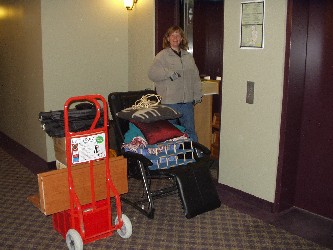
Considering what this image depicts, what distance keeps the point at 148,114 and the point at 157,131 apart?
0.18m

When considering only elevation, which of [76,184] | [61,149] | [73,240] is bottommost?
[73,240]

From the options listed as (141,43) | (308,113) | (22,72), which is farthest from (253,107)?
(22,72)

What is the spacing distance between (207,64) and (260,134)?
9.67 ft

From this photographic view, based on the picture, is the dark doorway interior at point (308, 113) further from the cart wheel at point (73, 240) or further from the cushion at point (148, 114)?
the cart wheel at point (73, 240)

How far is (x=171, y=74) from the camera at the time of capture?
14.2ft

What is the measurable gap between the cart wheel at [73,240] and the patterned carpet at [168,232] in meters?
0.18

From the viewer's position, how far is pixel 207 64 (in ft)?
21.4

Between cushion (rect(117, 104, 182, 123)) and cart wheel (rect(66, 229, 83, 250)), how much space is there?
104 cm

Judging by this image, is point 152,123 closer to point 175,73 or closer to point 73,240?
point 175,73

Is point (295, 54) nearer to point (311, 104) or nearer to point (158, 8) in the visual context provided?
point (311, 104)

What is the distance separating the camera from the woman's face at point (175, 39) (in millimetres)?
4379

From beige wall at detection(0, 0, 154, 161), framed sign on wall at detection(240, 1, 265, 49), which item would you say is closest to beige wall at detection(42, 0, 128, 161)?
beige wall at detection(0, 0, 154, 161)

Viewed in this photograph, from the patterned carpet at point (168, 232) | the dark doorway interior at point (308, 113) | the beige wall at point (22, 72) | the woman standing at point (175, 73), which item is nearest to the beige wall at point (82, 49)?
the beige wall at point (22, 72)

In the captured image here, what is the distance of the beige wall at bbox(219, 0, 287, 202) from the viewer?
3.51 metres
